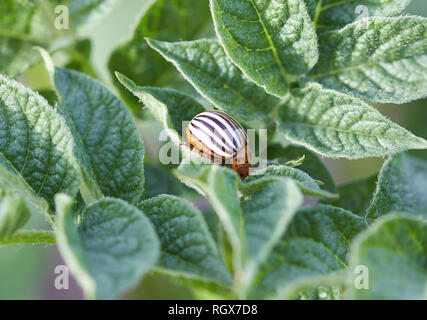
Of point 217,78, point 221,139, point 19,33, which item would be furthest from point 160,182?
point 19,33

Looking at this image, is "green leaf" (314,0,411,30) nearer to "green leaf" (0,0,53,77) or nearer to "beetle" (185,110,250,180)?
"beetle" (185,110,250,180)

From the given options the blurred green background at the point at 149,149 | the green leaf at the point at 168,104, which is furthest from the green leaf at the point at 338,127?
the blurred green background at the point at 149,149

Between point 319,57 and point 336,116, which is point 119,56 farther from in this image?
point 336,116

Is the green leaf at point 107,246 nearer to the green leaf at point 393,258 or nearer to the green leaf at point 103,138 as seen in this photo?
the green leaf at point 103,138

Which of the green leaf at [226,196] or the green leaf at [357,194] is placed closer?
the green leaf at [226,196]

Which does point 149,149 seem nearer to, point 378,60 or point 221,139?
point 221,139

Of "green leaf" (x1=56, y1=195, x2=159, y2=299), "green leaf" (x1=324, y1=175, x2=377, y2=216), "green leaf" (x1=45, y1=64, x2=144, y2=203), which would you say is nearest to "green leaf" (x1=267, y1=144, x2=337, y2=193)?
"green leaf" (x1=324, y1=175, x2=377, y2=216)
